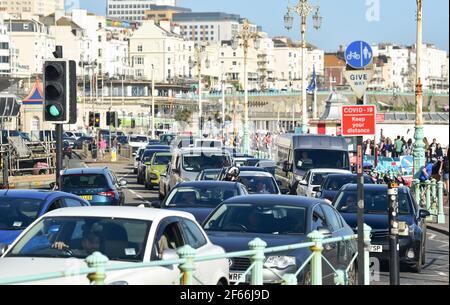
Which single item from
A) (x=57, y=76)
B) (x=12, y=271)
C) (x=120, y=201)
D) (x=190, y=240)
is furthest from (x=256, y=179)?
(x=12, y=271)

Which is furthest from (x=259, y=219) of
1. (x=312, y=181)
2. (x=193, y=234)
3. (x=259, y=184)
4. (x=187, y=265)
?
(x=312, y=181)

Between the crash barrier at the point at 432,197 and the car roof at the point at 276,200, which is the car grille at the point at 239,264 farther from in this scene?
the crash barrier at the point at 432,197

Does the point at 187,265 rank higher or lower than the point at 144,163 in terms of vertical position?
higher

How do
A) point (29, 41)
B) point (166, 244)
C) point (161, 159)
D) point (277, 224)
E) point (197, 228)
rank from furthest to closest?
→ point (29, 41) → point (161, 159) → point (277, 224) → point (197, 228) → point (166, 244)

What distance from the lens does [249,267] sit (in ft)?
39.8

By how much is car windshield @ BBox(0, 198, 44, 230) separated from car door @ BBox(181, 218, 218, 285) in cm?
509

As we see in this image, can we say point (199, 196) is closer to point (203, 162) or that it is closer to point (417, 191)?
point (417, 191)

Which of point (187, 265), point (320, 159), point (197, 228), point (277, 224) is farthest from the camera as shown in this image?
point (320, 159)

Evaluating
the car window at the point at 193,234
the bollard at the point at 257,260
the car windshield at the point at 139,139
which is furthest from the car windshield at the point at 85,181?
the car windshield at the point at 139,139

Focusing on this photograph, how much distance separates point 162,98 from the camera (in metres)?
179

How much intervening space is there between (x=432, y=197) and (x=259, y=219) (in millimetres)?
18966

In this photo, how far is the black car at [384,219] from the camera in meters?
21.2

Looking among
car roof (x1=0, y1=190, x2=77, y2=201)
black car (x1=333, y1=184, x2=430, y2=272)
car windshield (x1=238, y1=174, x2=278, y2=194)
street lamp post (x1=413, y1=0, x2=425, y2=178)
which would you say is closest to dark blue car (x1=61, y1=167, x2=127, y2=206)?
car windshield (x1=238, y1=174, x2=278, y2=194)
